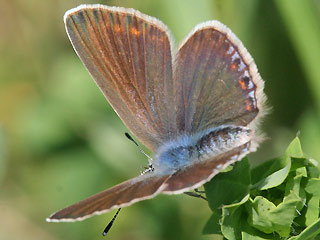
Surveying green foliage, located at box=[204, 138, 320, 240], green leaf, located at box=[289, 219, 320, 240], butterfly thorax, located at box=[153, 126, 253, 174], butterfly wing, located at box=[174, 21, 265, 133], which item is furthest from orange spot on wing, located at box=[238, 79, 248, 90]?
green leaf, located at box=[289, 219, 320, 240]

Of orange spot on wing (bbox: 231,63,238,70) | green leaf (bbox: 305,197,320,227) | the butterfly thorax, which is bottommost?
green leaf (bbox: 305,197,320,227)

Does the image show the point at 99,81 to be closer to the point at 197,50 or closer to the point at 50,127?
the point at 197,50

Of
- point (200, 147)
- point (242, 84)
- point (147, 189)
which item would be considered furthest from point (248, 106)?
point (147, 189)

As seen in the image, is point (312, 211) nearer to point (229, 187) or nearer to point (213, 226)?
point (229, 187)

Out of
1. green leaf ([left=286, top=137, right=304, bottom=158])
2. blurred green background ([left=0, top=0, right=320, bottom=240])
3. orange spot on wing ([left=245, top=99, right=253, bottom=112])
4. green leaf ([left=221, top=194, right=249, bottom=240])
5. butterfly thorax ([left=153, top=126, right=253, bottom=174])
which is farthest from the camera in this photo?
blurred green background ([left=0, top=0, right=320, bottom=240])

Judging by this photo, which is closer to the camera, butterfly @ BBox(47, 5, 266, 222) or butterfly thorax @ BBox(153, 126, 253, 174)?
butterfly thorax @ BBox(153, 126, 253, 174)

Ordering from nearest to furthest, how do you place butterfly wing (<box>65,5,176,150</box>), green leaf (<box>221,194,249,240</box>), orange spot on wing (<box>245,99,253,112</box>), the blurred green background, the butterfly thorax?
green leaf (<box>221,194,249,240</box>), the butterfly thorax, orange spot on wing (<box>245,99,253,112</box>), butterfly wing (<box>65,5,176,150</box>), the blurred green background

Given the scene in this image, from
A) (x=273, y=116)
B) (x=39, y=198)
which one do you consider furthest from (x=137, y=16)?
(x=39, y=198)

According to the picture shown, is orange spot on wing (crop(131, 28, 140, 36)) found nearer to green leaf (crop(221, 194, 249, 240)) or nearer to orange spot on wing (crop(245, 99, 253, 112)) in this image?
orange spot on wing (crop(245, 99, 253, 112))
